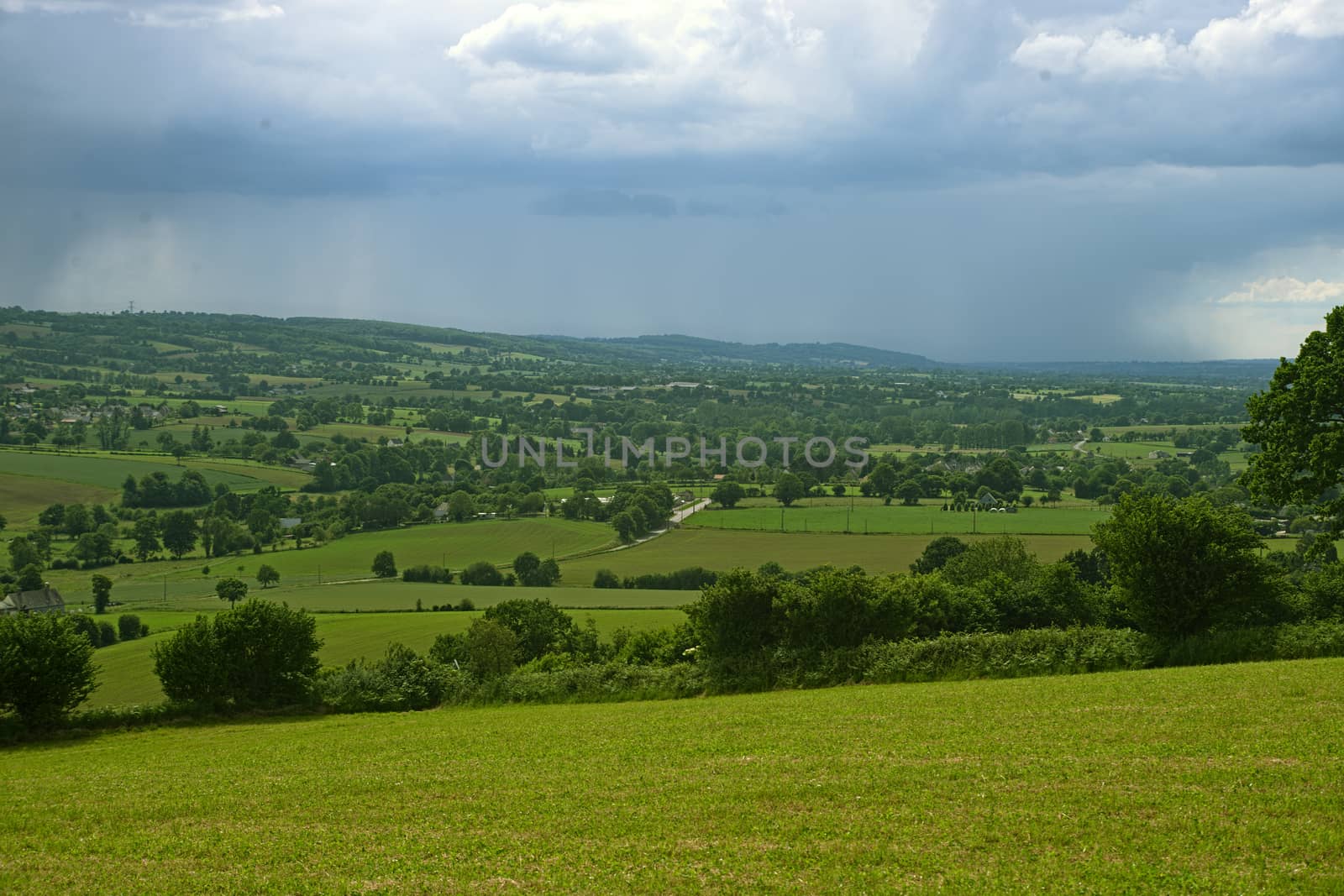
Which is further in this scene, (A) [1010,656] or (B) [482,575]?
(B) [482,575]

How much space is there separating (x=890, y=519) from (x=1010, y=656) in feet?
231

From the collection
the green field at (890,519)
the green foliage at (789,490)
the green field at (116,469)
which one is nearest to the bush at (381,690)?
the green field at (890,519)

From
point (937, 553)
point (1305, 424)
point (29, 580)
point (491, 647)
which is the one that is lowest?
point (29, 580)

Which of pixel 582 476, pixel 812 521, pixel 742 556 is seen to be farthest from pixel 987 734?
pixel 582 476

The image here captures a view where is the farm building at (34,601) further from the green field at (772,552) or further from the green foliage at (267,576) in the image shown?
the green field at (772,552)

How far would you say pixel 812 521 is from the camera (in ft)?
314

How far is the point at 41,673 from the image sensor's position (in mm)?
26797

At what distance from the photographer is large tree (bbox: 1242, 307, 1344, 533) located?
26750 mm

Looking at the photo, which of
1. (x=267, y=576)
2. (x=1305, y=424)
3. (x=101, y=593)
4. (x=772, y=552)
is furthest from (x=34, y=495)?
(x=1305, y=424)

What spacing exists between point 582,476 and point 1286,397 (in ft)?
374

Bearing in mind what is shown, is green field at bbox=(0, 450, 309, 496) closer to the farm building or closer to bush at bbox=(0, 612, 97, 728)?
the farm building

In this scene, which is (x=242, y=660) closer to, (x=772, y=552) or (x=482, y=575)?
(x=482, y=575)

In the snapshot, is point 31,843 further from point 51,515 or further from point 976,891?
point 51,515

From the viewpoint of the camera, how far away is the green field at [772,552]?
3002 inches
